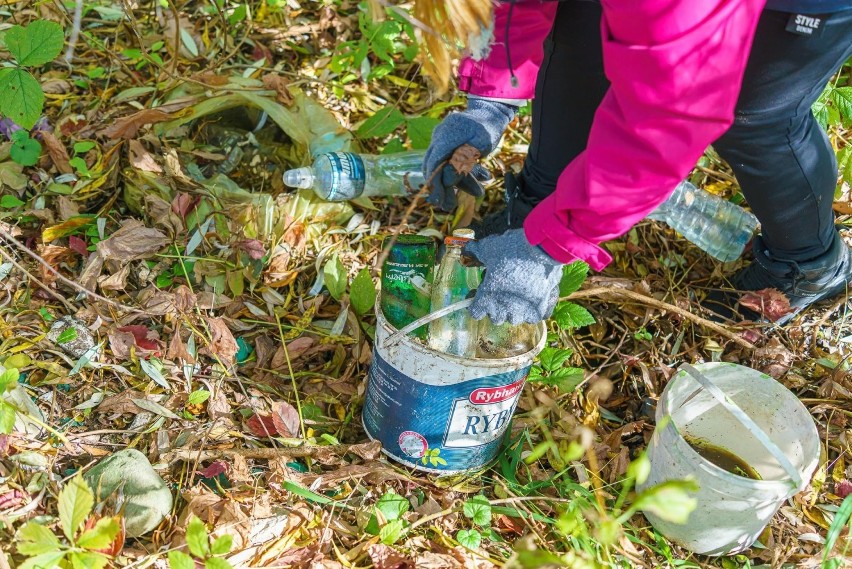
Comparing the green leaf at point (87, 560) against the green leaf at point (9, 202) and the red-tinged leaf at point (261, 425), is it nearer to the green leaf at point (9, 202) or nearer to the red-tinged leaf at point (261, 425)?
the red-tinged leaf at point (261, 425)

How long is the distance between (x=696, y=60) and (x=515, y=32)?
0.68 m

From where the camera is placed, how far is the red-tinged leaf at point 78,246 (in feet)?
7.06

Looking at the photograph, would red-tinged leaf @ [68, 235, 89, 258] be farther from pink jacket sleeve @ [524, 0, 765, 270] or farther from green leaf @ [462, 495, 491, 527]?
pink jacket sleeve @ [524, 0, 765, 270]

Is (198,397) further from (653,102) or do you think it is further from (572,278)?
(653,102)

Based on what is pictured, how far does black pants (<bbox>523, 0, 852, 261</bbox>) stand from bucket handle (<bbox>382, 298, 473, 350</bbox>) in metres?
0.60

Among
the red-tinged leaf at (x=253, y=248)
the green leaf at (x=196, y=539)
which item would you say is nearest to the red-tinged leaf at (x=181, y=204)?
the red-tinged leaf at (x=253, y=248)

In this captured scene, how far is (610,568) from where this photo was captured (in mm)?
1594

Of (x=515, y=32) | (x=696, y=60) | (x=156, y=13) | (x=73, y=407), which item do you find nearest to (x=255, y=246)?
(x=73, y=407)

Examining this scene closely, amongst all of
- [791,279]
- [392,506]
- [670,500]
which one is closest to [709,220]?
[791,279]

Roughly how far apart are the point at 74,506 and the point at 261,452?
0.46 metres

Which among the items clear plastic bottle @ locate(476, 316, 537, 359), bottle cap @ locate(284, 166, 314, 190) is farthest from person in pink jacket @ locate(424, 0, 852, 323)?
bottle cap @ locate(284, 166, 314, 190)

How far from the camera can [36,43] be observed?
80.8 inches

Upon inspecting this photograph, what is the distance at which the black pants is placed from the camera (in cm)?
157

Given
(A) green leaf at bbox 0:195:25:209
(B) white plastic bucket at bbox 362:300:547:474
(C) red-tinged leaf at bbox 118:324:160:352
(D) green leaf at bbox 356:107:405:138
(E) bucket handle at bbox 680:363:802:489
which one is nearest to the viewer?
(E) bucket handle at bbox 680:363:802:489
